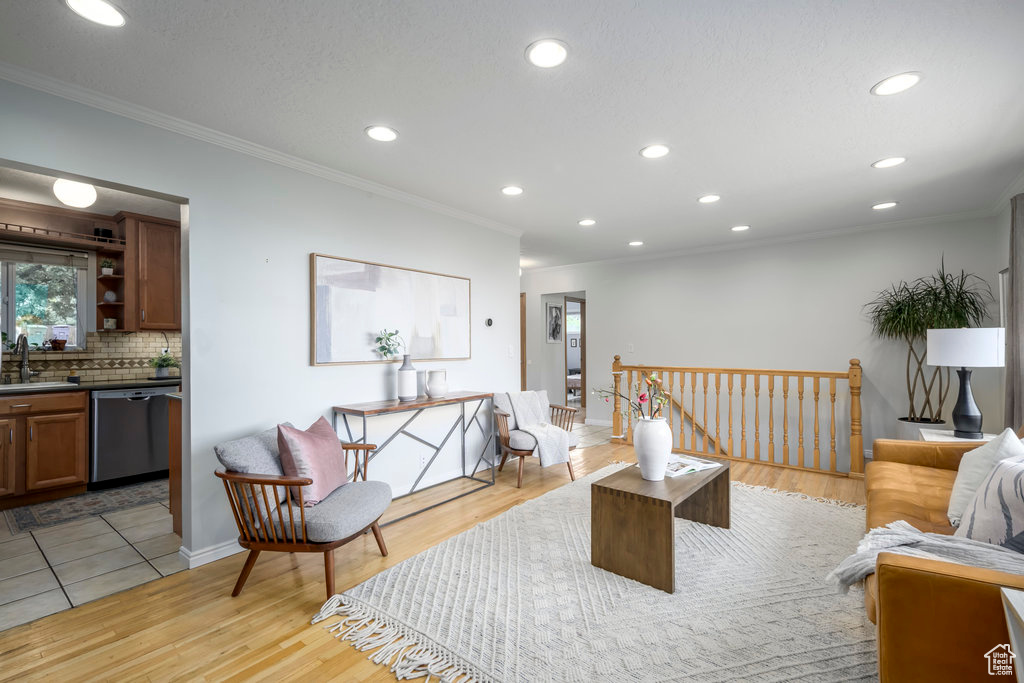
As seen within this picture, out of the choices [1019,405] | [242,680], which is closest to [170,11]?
[242,680]

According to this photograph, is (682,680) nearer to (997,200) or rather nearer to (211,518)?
(211,518)

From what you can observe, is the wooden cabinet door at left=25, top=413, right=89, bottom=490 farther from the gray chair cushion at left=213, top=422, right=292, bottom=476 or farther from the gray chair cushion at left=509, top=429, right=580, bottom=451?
the gray chair cushion at left=509, top=429, right=580, bottom=451

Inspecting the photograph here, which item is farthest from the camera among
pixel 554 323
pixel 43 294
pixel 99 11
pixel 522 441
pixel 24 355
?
pixel 554 323

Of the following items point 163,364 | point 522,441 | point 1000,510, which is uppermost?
point 163,364

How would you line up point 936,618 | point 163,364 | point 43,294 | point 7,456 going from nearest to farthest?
point 936,618, point 7,456, point 43,294, point 163,364

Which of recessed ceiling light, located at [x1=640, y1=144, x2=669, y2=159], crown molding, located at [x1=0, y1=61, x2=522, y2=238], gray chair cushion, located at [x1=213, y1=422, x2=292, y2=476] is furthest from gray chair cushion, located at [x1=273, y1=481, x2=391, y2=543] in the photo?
recessed ceiling light, located at [x1=640, y1=144, x2=669, y2=159]

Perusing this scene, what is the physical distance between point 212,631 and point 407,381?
1819 millimetres

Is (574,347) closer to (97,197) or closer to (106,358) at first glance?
(106,358)

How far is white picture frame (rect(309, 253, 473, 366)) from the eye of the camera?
124 inches

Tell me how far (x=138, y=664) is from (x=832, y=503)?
4.23 metres

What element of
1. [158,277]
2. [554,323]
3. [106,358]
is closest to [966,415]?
[554,323]

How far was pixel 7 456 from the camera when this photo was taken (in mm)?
3438

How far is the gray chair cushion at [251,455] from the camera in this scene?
2.24 metres

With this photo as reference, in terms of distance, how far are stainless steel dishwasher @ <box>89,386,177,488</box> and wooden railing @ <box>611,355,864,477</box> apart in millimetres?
4176
